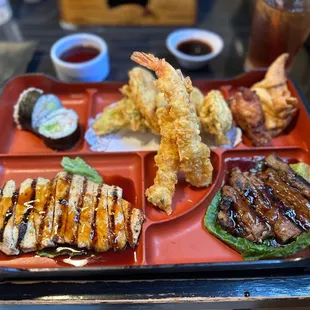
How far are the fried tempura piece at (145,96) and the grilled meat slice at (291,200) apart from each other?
30.3 inches

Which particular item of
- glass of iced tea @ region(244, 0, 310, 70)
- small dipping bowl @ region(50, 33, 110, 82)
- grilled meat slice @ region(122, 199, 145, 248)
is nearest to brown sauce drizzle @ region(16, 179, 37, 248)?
grilled meat slice @ region(122, 199, 145, 248)

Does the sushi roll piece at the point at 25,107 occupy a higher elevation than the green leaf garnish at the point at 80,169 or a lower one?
higher

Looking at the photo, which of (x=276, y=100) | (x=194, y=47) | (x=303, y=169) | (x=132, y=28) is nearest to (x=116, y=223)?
(x=303, y=169)

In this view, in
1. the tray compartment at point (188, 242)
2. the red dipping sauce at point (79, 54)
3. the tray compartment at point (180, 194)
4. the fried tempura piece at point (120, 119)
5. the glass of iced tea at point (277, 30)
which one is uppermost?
the glass of iced tea at point (277, 30)

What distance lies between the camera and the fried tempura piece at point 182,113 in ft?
6.33

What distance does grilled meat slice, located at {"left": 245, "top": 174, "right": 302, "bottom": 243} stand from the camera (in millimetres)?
1907

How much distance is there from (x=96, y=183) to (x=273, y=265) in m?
1.05

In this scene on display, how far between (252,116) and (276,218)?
2.44 feet

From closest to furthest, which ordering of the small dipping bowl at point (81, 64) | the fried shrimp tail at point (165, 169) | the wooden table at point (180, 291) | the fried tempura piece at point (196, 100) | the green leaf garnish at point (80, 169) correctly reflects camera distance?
the wooden table at point (180, 291)
the fried shrimp tail at point (165, 169)
the green leaf garnish at point (80, 169)
the fried tempura piece at point (196, 100)
the small dipping bowl at point (81, 64)

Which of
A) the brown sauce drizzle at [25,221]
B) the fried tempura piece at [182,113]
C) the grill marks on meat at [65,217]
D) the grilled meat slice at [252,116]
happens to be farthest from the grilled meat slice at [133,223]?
the grilled meat slice at [252,116]

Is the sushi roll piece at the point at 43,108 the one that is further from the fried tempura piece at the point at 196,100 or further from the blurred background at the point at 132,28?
the fried tempura piece at the point at 196,100

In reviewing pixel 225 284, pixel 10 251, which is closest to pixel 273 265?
pixel 225 284

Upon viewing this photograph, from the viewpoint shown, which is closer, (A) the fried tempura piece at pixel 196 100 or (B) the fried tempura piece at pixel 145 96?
(B) the fried tempura piece at pixel 145 96

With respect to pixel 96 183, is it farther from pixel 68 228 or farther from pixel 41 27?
pixel 41 27
